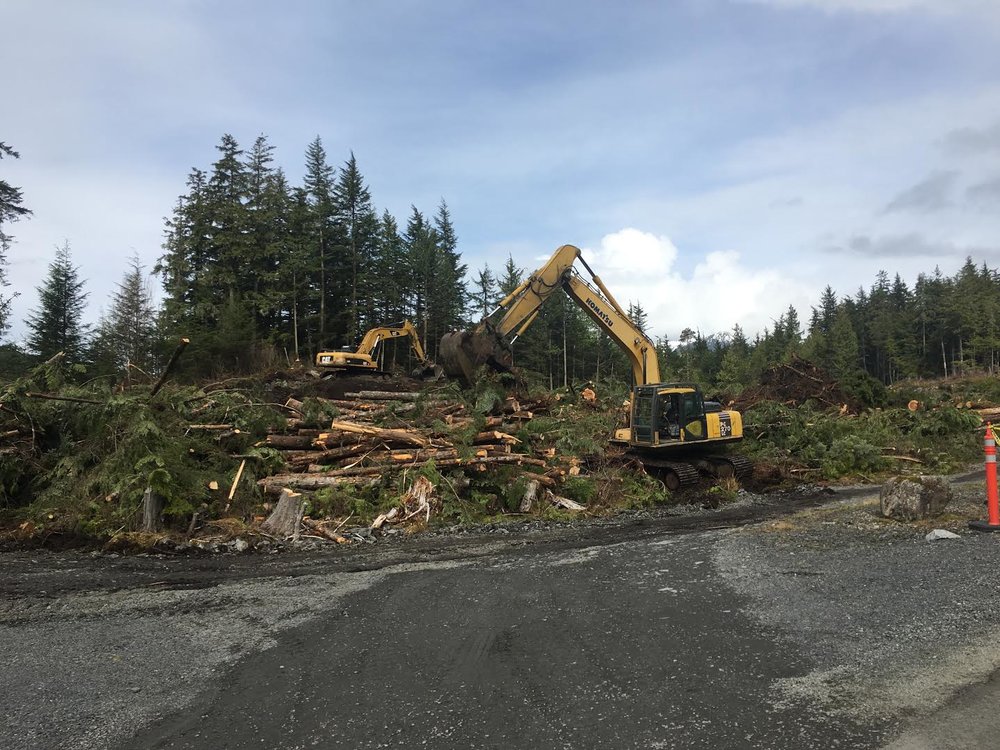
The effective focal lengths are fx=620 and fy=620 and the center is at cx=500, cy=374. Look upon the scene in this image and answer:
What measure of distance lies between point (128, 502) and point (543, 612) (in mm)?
7853

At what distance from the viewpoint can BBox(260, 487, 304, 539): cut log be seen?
9914 millimetres

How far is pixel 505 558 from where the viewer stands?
781cm

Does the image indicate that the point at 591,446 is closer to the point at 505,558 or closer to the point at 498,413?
the point at 498,413

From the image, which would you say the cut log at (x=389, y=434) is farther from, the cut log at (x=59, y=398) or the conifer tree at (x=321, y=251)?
Answer: the conifer tree at (x=321, y=251)

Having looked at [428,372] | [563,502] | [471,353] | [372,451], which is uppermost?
[471,353]

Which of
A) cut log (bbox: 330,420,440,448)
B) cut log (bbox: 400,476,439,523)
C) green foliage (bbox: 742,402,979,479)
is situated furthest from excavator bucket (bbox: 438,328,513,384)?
green foliage (bbox: 742,402,979,479)

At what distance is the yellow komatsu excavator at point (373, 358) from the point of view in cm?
2214

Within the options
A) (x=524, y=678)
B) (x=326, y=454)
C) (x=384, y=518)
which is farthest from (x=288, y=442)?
(x=524, y=678)

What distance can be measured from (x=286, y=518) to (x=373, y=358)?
47.2ft

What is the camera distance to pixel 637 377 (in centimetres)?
1895

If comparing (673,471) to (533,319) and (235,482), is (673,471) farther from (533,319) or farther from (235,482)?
(235,482)

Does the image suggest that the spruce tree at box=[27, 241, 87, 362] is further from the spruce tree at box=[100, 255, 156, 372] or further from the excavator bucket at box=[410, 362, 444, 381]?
the excavator bucket at box=[410, 362, 444, 381]

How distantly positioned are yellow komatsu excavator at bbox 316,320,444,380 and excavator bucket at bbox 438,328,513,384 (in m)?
3.89

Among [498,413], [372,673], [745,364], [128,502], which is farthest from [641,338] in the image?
[745,364]
